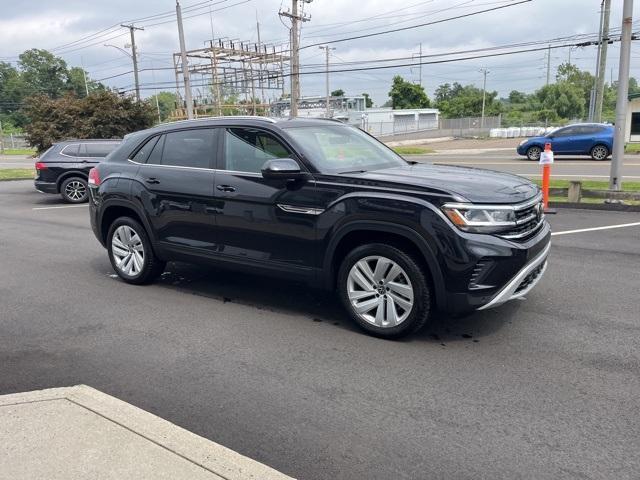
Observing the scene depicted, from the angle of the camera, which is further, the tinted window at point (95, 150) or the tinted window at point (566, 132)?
the tinted window at point (566, 132)

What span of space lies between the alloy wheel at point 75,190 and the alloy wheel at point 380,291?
1259 centimetres

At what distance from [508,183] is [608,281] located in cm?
224

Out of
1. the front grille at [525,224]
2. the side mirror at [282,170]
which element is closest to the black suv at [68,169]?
the side mirror at [282,170]

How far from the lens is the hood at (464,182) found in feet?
14.3

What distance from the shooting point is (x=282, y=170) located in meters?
4.77

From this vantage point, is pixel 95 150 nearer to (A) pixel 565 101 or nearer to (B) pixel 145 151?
(B) pixel 145 151

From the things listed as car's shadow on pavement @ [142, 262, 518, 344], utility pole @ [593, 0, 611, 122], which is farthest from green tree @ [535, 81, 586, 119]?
car's shadow on pavement @ [142, 262, 518, 344]

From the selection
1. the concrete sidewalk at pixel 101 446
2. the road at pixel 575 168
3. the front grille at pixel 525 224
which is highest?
the front grille at pixel 525 224

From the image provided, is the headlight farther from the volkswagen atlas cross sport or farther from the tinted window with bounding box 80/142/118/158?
the tinted window with bounding box 80/142/118/158

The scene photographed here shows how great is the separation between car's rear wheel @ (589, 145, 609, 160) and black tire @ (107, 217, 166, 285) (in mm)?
21620

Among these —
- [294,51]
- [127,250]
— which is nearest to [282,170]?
[127,250]

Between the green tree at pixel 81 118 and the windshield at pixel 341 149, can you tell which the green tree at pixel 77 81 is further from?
the windshield at pixel 341 149

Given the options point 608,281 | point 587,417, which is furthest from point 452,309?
point 608,281

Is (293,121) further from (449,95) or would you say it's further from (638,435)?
(449,95)
